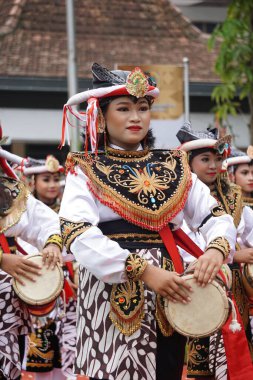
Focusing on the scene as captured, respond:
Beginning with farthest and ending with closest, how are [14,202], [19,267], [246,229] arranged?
[246,229] → [14,202] → [19,267]

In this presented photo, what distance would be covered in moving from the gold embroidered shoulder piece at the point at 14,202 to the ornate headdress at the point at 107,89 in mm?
1037

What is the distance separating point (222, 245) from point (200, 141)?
2631mm

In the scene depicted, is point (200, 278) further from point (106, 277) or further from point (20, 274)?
point (20, 274)

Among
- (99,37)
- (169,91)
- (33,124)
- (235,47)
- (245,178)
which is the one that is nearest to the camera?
(245,178)

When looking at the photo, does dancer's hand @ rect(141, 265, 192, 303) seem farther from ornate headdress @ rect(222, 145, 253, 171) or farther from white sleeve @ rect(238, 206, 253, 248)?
ornate headdress @ rect(222, 145, 253, 171)

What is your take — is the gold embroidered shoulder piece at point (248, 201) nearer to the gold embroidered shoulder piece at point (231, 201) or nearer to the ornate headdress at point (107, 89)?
the gold embroidered shoulder piece at point (231, 201)

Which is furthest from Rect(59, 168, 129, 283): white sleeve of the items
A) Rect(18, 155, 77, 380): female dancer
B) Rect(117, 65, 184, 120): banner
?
Rect(117, 65, 184, 120): banner

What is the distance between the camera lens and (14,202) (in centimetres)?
670

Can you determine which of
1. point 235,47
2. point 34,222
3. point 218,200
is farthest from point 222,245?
point 235,47

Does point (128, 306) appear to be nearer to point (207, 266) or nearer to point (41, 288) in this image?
point (207, 266)

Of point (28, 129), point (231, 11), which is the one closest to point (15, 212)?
point (231, 11)

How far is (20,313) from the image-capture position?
6.88 meters

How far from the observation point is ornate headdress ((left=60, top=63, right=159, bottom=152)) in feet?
18.5

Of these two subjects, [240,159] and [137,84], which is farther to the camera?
[240,159]
